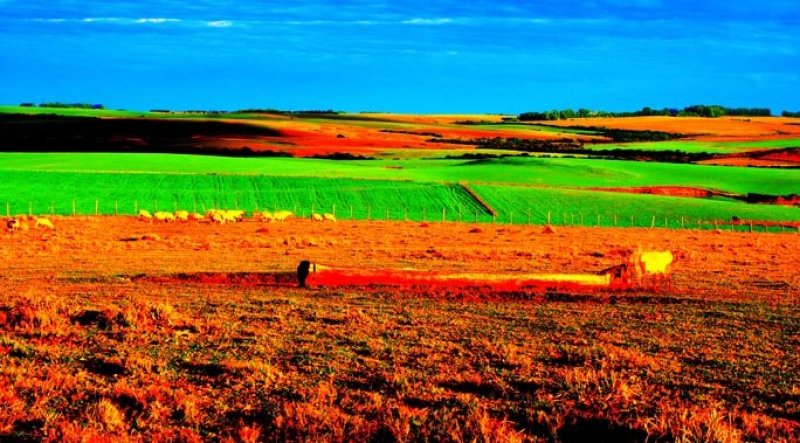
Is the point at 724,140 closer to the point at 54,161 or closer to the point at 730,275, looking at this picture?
the point at 54,161

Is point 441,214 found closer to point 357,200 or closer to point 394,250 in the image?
point 357,200

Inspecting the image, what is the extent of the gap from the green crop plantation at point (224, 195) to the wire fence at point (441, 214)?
8 cm

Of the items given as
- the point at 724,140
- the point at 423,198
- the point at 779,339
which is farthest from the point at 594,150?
the point at 779,339

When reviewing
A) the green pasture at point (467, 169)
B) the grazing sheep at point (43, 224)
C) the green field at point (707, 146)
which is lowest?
the grazing sheep at point (43, 224)

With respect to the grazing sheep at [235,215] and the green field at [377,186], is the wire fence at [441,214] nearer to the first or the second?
the green field at [377,186]

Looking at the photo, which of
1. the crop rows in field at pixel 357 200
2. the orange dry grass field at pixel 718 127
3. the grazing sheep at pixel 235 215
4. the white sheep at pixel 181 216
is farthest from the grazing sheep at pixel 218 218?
the orange dry grass field at pixel 718 127

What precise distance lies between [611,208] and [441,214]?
48.0 ft

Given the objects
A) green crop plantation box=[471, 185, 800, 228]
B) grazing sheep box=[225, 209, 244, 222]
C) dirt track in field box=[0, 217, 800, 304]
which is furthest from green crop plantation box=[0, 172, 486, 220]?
dirt track in field box=[0, 217, 800, 304]

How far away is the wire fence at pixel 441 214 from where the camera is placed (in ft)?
198

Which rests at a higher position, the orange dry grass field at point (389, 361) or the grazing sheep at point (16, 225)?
the orange dry grass field at point (389, 361)

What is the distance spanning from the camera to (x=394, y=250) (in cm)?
3622

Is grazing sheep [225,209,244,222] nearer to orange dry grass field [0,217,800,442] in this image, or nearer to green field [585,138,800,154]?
orange dry grass field [0,217,800,442]

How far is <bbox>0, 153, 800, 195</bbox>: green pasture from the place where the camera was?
8725cm

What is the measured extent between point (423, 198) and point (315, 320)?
56.2 metres
